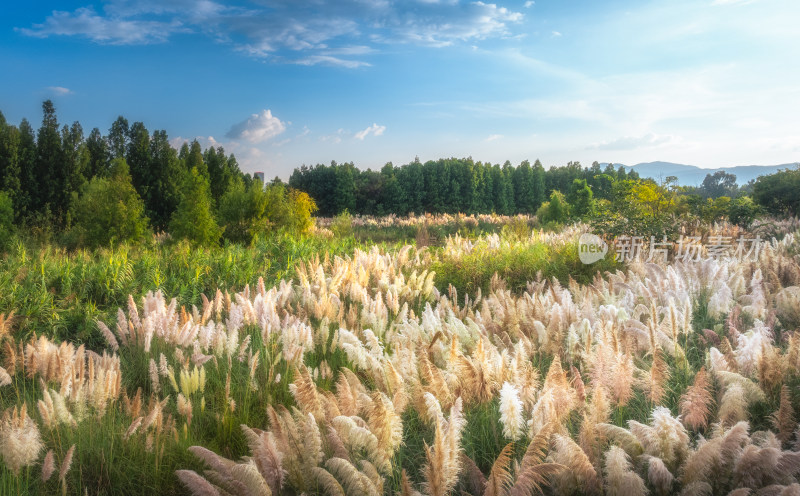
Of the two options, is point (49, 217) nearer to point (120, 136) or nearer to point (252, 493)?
point (120, 136)

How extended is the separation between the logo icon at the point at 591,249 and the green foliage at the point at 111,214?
32.0 feet

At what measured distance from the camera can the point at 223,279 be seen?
22.3 ft

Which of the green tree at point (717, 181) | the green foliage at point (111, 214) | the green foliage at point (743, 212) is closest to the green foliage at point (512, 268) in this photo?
the green foliage at point (743, 212)

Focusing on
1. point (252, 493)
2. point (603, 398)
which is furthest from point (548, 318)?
point (252, 493)

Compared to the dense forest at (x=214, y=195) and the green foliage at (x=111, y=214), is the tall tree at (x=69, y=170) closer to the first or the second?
the dense forest at (x=214, y=195)

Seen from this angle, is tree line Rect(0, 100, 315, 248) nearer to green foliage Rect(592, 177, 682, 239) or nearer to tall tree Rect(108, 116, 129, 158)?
tall tree Rect(108, 116, 129, 158)

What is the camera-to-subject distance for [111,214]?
11219mm

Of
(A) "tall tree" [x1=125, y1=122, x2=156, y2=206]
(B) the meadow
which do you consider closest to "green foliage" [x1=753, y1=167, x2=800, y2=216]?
(B) the meadow

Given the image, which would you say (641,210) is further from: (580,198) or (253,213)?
(580,198)

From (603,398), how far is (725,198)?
12.1 meters

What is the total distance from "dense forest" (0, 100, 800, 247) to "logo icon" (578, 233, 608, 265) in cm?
100

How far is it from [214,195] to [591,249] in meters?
21.0

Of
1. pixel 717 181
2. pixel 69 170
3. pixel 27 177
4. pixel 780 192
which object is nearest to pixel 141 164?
pixel 69 170

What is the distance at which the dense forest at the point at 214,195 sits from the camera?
37.1 ft
